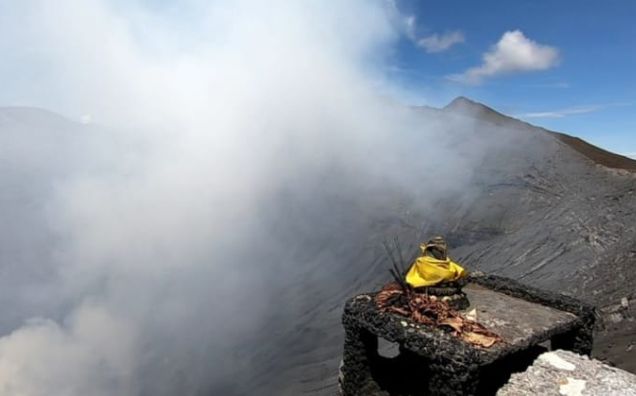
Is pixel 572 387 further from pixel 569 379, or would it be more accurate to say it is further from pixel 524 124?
pixel 524 124

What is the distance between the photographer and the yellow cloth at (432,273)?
264 inches

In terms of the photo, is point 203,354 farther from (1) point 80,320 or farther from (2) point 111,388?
(1) point 80,320

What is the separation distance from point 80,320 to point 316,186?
77.0 feet

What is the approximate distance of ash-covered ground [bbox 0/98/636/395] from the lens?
60.7 ft

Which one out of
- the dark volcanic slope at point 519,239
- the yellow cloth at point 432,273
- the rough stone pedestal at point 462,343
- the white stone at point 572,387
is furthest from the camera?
the dark volcanic slope at point 519,239

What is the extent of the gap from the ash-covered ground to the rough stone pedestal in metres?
4.81

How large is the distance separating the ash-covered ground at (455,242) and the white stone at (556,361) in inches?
223

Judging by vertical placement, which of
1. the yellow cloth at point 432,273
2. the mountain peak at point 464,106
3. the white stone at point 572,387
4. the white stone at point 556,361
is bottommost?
the white stone at point 572,387

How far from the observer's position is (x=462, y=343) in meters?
5.54

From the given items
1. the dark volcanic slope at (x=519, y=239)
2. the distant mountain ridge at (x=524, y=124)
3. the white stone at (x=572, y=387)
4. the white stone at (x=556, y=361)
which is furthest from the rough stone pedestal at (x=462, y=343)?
the distant mountain ridge at (x=524, y=124)

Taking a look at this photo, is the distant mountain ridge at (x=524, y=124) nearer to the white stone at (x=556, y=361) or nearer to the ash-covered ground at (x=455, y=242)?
the ash-covered ground at (x=455, y=242)

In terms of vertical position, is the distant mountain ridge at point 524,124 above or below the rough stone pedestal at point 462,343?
above

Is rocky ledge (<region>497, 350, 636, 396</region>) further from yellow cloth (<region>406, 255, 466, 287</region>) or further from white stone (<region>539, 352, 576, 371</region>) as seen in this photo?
yellow cloth (<region>406, 255, 466, 287</region>)

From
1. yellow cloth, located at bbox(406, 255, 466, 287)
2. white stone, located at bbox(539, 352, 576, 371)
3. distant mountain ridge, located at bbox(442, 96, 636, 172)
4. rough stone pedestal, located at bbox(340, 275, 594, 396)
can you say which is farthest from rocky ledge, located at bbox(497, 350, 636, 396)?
distant mountain ridge, located at bbox(442, 96, 636, 172)
